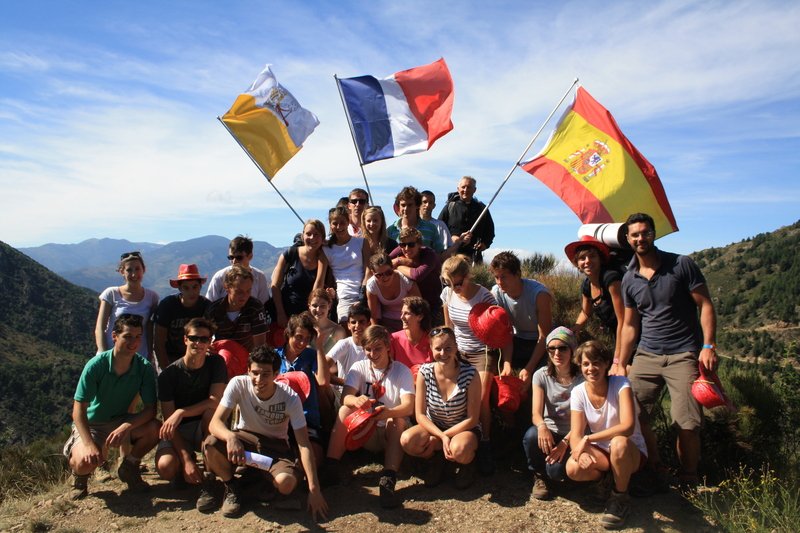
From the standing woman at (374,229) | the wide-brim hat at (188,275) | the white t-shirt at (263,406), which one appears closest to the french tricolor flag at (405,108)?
the standing woman at (374,229)

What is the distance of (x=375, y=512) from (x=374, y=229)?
3112mm

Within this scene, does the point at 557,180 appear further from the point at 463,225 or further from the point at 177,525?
the point at 177,525

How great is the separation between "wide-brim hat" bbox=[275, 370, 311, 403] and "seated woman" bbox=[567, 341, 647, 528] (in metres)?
2.16

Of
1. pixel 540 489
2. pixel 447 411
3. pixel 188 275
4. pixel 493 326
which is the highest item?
pixel 188 275

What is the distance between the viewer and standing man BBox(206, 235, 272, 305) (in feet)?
20.1

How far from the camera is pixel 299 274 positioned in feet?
21.9

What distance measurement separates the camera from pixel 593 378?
14.6 ft

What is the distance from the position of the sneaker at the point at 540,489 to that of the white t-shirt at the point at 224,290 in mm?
3205

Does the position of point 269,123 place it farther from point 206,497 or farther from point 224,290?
point 206,497

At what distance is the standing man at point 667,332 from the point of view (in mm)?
4715

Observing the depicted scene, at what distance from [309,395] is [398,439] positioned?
870 mm

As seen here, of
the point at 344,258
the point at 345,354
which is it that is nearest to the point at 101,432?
the point at 345,354

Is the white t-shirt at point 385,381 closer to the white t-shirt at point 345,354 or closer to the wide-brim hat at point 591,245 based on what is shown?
the white t-shirt at point 345,354

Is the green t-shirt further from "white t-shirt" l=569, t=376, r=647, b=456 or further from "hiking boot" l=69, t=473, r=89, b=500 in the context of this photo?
"white t-shirt" l=569, t=376, r=647, b=456
